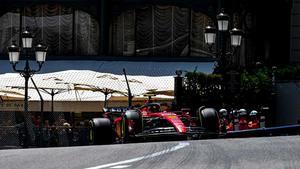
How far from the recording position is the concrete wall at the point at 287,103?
32.8 metres

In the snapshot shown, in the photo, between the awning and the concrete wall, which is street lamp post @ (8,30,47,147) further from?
the concrete wall

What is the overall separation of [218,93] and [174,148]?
629 inches

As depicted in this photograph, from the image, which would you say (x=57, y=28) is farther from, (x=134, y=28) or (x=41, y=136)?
(x=41, y=136)

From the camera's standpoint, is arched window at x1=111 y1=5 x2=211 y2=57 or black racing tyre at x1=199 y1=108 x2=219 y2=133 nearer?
black racing tyre at x1=199 y1=108 x2=219 y2=133

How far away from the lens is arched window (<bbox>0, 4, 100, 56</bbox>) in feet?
132

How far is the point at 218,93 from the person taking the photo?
3148cm

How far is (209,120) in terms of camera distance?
73.9 feet

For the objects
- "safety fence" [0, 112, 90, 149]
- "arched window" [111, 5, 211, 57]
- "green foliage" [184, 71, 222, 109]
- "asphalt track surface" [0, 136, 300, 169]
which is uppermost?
"arched window" [111, 5, 211, 57]

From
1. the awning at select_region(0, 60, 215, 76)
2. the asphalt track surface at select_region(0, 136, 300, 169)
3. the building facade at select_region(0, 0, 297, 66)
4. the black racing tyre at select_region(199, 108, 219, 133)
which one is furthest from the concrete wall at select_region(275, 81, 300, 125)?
the asphalt track surface at select_region(0, 136, 300, 169)

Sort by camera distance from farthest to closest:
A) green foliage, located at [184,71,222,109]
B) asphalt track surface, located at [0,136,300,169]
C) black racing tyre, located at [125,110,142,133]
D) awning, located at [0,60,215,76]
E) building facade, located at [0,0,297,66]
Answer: building facade, located at [0,0,297,66], awning, located at [0,60,215,76], green foliage, located at [184,71,222,109], black racing tyre, located at [125,110,142,133], asphalt track surface, located at [0,136,300,169]

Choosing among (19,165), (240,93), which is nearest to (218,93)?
(240,93)

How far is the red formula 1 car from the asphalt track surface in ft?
15.2

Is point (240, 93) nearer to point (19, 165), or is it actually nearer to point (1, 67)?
point (1, 67)

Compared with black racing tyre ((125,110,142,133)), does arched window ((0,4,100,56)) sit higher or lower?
higher
